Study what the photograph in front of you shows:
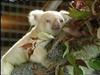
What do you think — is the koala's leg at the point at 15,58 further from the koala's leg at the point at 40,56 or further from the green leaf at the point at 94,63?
the green leaf at the point at 94,63

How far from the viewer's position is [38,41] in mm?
916

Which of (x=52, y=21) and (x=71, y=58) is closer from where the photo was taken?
(x=71, y=58)

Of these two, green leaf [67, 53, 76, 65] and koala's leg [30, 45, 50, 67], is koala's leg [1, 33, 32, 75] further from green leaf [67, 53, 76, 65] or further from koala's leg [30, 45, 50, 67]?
green leaf [67, 53, 76, 65]

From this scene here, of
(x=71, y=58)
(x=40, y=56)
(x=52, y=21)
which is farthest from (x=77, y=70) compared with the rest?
(x=52, y=21)

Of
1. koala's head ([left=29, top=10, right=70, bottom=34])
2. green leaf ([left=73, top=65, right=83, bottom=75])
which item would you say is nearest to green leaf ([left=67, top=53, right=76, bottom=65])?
green leaf ([left=73, top=65, right=83, bottom=75])

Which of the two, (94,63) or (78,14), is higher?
(78,14)

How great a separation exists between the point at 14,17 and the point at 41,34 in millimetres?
2284

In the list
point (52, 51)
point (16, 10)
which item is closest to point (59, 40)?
point (52, 51)

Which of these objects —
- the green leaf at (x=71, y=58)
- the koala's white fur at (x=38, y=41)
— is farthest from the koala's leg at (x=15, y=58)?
the green leaf at (x=71, y=58)

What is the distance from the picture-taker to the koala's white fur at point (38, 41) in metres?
0.91

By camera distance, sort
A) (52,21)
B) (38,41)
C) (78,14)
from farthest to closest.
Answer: (52,21) < (38,41) < (78,14)

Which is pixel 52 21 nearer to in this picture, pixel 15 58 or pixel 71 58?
pixel 15 58

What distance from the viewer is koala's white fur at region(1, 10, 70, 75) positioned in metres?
0.91

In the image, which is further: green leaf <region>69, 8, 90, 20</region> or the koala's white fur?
the koala's white fur
